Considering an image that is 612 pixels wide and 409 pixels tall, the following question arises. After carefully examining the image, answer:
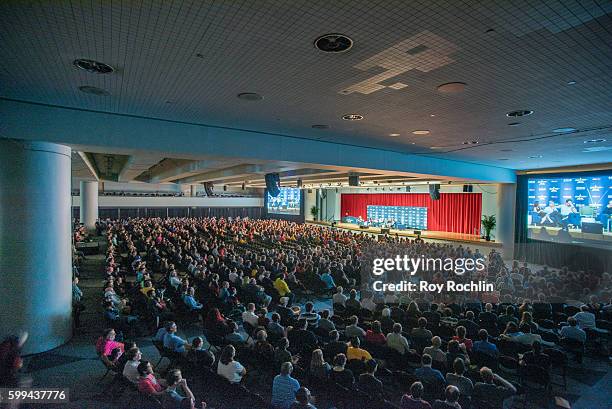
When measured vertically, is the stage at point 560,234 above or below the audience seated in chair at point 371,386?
above

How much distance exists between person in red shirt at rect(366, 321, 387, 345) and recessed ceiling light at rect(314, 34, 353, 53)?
183 inches

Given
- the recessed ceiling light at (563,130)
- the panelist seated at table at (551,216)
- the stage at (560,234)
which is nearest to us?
the recessed ceiling light at (563,130)

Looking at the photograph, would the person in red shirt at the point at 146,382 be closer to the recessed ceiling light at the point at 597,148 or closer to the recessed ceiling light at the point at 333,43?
Answer: the recessed ceiling light at the point at 333,43

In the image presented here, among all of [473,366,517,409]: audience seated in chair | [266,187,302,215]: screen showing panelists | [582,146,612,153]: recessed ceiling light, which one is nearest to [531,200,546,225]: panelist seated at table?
[582,146,612,153]: recessed ceiling light

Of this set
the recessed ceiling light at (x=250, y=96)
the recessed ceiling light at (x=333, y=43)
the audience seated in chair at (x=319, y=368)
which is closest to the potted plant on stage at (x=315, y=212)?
the recessed ceiling light at (x=250, y=96)

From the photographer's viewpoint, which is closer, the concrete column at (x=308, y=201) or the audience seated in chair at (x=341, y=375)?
the audience seated in chair at (x=341, y=375)

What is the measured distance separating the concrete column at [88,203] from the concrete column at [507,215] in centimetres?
2886

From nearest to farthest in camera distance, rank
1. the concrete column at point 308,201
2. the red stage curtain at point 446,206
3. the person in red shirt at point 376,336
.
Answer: the person in red shirt at point 376,336 → the red stage curtain at point 446,206 → the concrete column at point 308,201

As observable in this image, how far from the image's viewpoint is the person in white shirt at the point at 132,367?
447cm

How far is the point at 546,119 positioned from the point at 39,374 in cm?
1069

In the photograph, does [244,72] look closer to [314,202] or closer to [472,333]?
[472,333]

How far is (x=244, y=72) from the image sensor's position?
4250mm

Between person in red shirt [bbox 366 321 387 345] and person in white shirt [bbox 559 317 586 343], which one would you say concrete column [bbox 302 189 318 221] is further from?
person in red shirt [bbox 366 321 387 345]

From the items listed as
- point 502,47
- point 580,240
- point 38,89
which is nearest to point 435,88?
point 502,47
